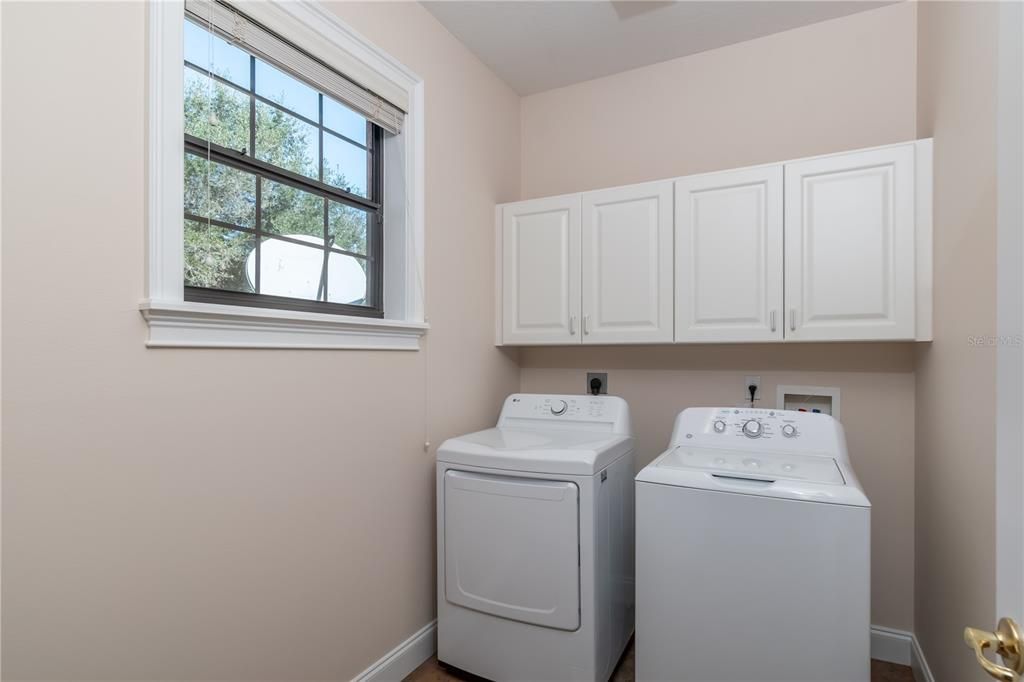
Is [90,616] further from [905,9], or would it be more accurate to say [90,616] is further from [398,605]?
[905,9]

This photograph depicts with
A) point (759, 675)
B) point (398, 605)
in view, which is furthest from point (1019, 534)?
point (398, 605)

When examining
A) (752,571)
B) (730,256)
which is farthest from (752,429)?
(730,256)

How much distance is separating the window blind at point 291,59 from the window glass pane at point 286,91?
0.20 ft

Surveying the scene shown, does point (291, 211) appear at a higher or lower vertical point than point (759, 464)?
higher

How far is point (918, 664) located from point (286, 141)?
2.97 meters

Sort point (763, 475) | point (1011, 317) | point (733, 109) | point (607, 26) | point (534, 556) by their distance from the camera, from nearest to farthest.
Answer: point (1011, 317)
point (763, 475)
point (534, 556)
point (607, 26)
point (733, 109)

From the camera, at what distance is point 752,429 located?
2.00 metres

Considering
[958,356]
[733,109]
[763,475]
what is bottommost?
[763,475]

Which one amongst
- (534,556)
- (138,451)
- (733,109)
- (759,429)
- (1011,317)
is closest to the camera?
(1011,317)

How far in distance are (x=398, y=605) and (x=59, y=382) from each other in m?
1.40

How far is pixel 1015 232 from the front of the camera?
0.59 metres

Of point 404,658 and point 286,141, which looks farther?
point 404,658

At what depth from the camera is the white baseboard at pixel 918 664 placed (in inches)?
74.4

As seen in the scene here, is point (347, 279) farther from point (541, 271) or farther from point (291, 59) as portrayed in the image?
point (541, 271)
